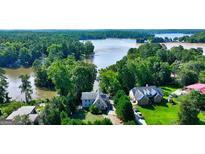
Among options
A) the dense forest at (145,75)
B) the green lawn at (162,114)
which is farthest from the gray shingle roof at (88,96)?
the green lawn at (162,114)

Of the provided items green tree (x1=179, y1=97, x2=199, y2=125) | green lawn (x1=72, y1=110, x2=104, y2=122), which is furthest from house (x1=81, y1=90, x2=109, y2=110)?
green tree (x1=179, y1=97, x2=199, y2=125)

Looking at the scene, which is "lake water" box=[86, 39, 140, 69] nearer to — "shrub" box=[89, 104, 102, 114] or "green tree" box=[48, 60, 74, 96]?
"green tree" box=[48, 60, 74, 96]

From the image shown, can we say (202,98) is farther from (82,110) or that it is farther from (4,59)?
(4,59)

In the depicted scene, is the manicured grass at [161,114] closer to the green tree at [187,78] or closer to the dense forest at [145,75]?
the dense forest at [145,75]

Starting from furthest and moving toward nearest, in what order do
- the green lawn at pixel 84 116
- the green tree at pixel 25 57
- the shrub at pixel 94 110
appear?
the green tree at pixel 25 57 → the shrub at pixel 94 110 → the green lawn at pixel 84 116

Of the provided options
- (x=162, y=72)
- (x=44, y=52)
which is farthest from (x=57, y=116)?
(x=44, y=52)

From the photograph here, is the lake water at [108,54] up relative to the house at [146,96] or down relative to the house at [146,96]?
down
